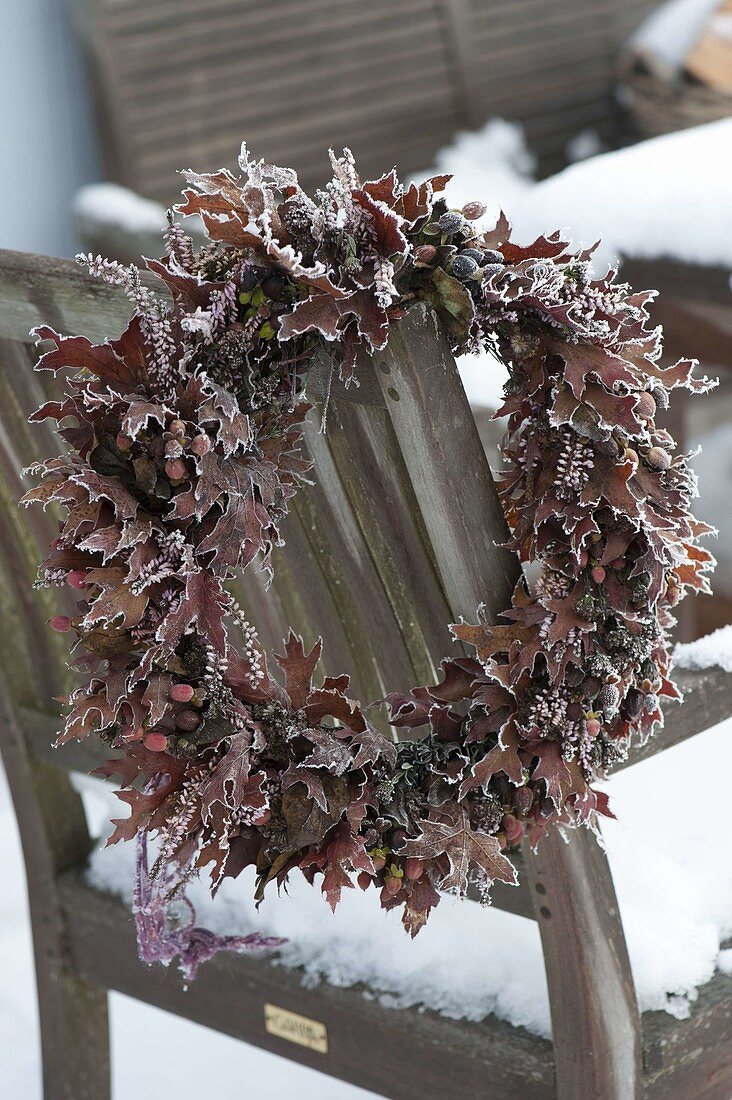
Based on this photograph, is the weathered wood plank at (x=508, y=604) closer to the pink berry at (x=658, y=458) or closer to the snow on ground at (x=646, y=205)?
the pink berry at (x=658, y=458)

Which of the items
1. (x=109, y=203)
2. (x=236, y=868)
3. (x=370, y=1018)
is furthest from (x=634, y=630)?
(x=109, y=203)

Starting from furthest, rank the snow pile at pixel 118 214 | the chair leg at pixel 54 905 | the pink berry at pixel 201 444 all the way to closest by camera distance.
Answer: the snow pile at pixel 118 214
the chair leg at pixel 54 905
the pink berry at pixel 201 444

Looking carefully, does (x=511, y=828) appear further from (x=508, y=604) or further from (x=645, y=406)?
(x=645, y=406)

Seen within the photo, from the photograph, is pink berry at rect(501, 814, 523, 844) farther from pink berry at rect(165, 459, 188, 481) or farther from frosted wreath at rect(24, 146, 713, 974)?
pink berry at rect(165, 459, 188, 481)

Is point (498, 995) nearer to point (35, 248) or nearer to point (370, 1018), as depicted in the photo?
point (370, 1018)

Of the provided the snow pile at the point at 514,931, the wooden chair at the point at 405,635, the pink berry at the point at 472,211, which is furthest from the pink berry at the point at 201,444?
the snow pile at the point at 514,931

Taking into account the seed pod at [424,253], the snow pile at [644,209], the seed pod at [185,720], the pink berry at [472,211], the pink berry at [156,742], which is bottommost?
the pink berry at [156,742]
